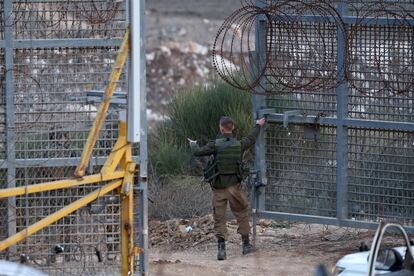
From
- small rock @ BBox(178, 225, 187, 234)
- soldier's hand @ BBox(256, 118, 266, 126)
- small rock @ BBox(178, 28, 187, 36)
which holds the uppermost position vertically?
small rock @ BBox(178, 28, 187, 36)

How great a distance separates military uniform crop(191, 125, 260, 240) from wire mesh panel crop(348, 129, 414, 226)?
1.11m

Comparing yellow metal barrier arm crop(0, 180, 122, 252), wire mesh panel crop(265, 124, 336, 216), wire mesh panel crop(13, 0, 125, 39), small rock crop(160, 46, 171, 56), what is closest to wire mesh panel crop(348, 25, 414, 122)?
wire mesh panel crop(265, 124, 336, 216)

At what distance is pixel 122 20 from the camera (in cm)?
1003

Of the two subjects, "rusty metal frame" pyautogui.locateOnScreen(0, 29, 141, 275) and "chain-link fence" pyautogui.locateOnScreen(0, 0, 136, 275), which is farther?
"chain-link fence" pyautogui.locateOnScreen(0, 0, 136, 275)

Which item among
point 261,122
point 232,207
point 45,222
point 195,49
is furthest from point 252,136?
point 195,49

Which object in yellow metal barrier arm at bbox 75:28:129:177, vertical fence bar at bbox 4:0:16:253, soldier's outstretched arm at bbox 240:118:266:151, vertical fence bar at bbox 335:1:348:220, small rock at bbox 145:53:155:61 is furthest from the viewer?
small rock at bbox 145:53:155:61

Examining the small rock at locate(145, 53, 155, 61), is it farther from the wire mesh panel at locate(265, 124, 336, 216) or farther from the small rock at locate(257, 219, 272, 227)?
the wire mesh panel at locate(265, 124, 336, 216)

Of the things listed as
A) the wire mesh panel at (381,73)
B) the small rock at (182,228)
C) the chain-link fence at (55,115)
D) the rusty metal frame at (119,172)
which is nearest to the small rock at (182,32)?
the small rock at (182,228)

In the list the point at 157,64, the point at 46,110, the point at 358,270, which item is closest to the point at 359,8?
the point at 46,110

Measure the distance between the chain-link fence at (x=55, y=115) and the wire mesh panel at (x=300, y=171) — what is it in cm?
253

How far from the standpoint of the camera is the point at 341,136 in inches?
456

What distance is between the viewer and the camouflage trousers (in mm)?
11844

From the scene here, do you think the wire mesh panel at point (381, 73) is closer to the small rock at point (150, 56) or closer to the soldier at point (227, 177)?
the soldier at point (227, 177)

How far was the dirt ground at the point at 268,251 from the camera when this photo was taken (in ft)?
36.6
